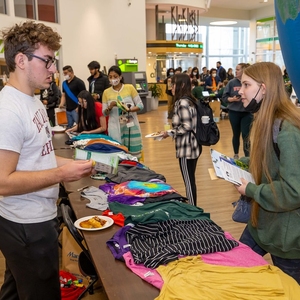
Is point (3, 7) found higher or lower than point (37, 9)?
lower

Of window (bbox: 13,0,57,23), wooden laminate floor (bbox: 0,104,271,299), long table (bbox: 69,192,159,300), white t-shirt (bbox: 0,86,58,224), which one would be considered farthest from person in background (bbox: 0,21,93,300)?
window (bbox: 13,0,57,23)

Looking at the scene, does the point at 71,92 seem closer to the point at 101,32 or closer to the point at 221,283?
the point at 221,283

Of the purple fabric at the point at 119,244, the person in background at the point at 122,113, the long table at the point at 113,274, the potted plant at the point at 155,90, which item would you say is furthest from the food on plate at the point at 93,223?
the potted plant at the point at 155,90

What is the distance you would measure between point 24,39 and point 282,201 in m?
1.42

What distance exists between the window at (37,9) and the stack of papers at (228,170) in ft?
31.9

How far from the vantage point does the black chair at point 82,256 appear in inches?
91.3

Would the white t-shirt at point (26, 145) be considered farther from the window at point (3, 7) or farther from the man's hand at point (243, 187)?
the window at point (3, 7)

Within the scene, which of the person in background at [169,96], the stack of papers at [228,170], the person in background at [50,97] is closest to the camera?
the stack of papers at [228,170]

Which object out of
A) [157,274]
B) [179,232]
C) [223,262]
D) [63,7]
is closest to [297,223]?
[223,262]

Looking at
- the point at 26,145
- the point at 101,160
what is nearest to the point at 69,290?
the point at 101,160

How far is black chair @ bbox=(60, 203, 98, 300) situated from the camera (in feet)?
7.61

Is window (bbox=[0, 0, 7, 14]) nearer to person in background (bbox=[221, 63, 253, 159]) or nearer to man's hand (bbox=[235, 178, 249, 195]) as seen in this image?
person in background (bbox=[221, 63, 253, 159])

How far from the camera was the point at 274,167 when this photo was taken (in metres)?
1.95

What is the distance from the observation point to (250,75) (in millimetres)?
2061
